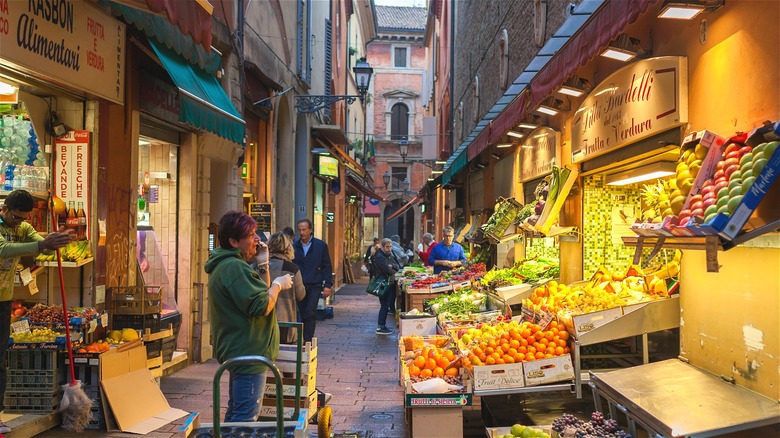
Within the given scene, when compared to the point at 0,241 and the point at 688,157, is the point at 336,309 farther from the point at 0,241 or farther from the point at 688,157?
the point at 688,157

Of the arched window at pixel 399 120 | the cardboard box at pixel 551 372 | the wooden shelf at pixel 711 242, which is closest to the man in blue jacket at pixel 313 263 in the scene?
the cardboard box at pixel 551 372

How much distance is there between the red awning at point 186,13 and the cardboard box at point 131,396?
315 centimetres

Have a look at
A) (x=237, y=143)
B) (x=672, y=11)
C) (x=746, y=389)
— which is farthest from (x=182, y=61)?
(x=746, y=389)

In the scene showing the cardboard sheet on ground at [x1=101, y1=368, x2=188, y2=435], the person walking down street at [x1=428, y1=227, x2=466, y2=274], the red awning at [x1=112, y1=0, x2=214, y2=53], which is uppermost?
the red awning at [x1=112, y1=0, x2=214, y2=53]

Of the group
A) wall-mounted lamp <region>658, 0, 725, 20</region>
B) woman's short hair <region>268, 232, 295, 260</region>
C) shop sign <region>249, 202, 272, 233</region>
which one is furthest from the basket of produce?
wall-mounted lamp <region>658, 0, 725, 20</region>

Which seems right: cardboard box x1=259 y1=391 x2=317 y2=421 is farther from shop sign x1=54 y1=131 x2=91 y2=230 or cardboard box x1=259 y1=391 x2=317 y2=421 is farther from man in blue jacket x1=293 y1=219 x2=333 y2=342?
man in blue jacket x1=293 y1=219 x2=333 y2=342

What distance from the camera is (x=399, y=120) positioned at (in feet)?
175

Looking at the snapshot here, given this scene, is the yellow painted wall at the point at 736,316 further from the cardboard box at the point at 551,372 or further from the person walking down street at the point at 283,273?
the person walking down street at the point at 283,273

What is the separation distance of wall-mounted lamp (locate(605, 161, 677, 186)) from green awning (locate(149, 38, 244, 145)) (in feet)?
15.6

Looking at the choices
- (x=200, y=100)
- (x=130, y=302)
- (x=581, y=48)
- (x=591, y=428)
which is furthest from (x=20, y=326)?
(x=581, y=48)

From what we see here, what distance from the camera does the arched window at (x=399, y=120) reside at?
5303 cm

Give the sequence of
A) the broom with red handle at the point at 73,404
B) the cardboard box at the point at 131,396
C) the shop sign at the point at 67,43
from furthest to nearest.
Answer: the cardboard box at the point at 131,396, the broom with red handle at the point at 73,404, the shop sign at the point at 67,43

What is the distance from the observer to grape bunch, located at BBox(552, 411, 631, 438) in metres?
4.64

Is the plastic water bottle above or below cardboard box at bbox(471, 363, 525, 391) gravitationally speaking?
above
